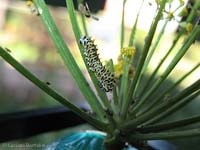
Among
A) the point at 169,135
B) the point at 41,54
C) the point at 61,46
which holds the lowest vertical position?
the point at 169,135

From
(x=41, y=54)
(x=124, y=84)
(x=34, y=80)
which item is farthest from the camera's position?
(x=41, y=54)

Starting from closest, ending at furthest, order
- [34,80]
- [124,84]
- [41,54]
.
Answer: [34,80] → [124,84] → [41,54]

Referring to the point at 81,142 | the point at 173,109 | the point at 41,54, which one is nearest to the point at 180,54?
the point at 173,109

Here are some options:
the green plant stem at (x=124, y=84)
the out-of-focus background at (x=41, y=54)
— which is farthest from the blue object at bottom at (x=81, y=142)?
the out-of-focus background at (x=41, y=54)

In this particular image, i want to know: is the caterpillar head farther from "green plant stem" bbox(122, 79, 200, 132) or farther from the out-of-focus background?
the out-of-focus background

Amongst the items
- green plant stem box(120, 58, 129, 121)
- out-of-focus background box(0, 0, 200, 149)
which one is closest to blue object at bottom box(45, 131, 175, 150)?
green plant stem box(120, 58, 129, 121)

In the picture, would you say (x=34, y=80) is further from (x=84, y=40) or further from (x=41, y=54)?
(x=41, y=54)

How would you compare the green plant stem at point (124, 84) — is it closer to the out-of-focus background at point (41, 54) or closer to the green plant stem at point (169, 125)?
the green plant stem at point (169, 125)

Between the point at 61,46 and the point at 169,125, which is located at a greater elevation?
the point at 61,46

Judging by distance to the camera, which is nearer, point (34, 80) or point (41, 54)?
point (34, 80)
